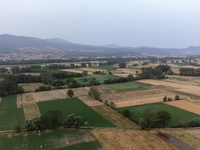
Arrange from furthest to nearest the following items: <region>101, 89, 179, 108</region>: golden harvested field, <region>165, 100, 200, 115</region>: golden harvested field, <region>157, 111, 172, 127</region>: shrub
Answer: <region>101, 89, 179, 108</region>: golden harvested field < <region>165, 100, 200, 115</region>: golden harvested field < <region>157, 111, 172, 127</region>: shrub

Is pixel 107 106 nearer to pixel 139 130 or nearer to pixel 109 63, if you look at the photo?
pixel 139 130

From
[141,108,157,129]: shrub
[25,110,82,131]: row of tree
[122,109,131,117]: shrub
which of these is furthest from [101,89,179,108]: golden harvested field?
[25,110,82,131]: row of tree

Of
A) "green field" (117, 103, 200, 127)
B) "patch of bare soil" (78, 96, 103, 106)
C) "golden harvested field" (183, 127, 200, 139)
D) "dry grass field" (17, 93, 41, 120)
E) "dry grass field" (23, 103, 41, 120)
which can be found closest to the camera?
"golden harvested field" (183, 127, 200, 139)

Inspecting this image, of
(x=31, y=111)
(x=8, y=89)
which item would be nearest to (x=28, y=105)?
(x=31, y=111)

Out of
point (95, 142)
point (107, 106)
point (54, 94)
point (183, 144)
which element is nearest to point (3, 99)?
point (54, 94)

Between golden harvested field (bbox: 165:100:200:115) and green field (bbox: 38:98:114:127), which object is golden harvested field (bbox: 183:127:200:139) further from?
green field (bbox: 38:98:114:127)

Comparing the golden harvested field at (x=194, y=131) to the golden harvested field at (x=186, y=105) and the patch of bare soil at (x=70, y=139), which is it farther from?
the patch of bare soil at (x=70, y=139)

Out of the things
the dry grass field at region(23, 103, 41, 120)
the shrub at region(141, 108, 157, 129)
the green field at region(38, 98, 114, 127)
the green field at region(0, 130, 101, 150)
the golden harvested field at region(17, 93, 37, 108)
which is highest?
the shrub at region(141, 108, 157, 129)

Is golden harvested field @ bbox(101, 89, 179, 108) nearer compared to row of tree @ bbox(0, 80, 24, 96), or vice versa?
golden harvested field @ bbox(101, 89, 179, 108)

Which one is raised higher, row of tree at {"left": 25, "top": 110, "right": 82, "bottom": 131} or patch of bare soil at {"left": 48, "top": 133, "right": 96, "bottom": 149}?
row of tree at {"left": 25, "top": 110, "right": 82, "bottom": 131}
